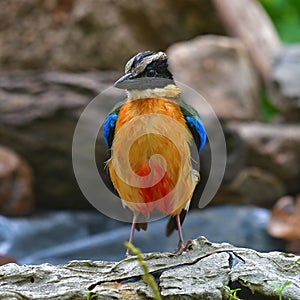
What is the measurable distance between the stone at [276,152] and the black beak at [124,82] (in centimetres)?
575

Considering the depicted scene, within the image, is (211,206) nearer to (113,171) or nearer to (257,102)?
(257,102)

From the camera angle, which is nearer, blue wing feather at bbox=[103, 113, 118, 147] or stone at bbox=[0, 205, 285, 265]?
blue wing feather at bbox=[103, 113, 118, 147]

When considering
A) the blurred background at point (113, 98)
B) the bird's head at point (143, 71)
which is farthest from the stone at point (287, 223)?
the bird's head at point (143, 71)

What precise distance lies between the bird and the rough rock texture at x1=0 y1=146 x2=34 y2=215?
414 cm

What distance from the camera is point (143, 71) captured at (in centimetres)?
356

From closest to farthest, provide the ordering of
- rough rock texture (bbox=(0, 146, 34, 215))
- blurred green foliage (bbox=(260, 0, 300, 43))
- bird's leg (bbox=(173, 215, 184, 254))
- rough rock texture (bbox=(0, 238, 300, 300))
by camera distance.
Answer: rough rock texture (bbox=(0, 238, 300, 300))
bird's leg (bbox=(173, 215, 184, 254))
rough rock texture (bbox=(0, 146, 34, 215))
blurred green foliage (bbox=(260, 0, 300, 43))

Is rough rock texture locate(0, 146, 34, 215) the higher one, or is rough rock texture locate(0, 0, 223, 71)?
rough rock texture locate(0, 0, 223, 71)

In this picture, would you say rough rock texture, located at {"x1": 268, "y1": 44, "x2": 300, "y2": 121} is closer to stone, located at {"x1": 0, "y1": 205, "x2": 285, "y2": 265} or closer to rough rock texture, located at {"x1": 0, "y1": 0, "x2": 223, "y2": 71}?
rough rock texture, located at {"x1": 0, "y1": 0, "x2": 223, "y2": 71}

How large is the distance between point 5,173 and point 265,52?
455 cm

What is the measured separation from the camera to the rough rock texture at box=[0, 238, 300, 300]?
9.42 ft

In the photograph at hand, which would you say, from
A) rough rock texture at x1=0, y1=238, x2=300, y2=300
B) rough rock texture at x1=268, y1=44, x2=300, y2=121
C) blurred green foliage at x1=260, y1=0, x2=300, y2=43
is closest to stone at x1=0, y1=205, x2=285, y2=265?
rough rock texture at x1=268, y1=44, x2=300, y2=121

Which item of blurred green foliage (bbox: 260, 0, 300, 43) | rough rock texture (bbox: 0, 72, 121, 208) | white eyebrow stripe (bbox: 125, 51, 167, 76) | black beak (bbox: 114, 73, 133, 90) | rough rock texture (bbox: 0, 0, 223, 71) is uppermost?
blurred green foliage (bbox: 260, 0, 300, 43)

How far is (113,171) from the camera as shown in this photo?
375 cm

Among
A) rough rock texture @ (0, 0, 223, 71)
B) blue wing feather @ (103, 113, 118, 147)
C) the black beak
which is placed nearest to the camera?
the black beak
